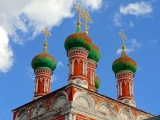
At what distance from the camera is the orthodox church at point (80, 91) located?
16.2 metres

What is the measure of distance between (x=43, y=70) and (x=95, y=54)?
9.55 ft

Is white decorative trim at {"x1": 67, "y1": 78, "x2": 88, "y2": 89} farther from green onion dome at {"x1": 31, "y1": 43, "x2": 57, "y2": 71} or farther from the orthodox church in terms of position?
green onion dome at {"x1": 31, "y1": 43, "x2": 57, "y2": 71}

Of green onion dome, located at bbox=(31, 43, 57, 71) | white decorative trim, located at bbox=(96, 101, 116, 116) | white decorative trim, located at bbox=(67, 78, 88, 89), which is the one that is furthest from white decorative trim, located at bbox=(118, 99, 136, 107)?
green onion dome, located at bbox=(31, 43, 57, 71)

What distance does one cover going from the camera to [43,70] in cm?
2075

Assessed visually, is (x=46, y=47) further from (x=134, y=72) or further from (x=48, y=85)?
(x=134, y=72)

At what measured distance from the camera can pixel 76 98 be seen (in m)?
16.2

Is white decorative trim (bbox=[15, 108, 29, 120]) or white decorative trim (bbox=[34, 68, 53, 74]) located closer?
white decorative trim (bbox=[15, 108, 29, 120])

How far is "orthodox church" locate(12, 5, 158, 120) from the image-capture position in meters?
16.2

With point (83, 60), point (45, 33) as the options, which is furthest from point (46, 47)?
point (83, 60)

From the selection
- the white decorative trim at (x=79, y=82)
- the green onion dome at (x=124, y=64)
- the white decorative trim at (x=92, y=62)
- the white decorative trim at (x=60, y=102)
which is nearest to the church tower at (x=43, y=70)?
the white decorative trim at (x=92, y=62)

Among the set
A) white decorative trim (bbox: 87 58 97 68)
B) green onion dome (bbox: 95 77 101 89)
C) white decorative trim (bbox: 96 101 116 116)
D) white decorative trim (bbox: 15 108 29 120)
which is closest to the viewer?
white decorative trim (bbox: 96 101 116 116)

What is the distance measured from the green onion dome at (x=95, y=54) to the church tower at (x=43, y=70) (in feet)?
6.70

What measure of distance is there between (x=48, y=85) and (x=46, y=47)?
234 cm

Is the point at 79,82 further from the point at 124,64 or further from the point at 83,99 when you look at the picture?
the point at 124,64
